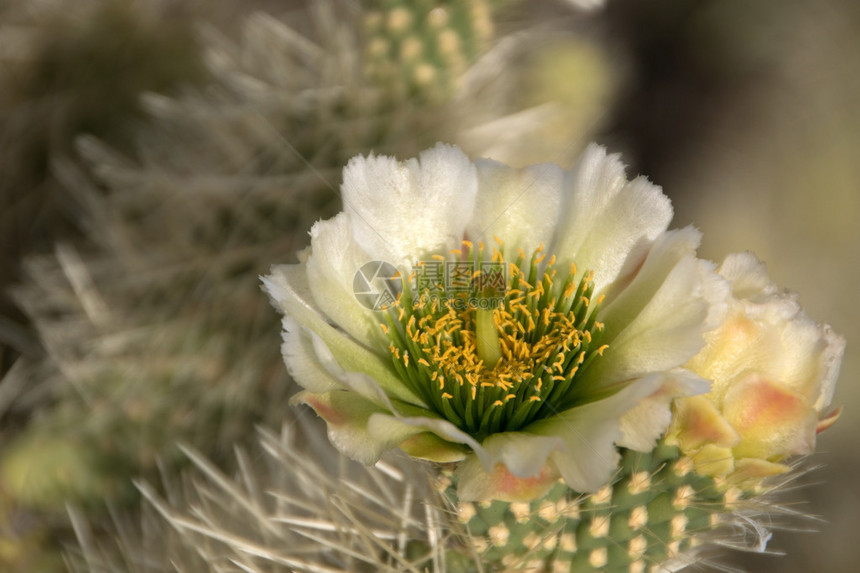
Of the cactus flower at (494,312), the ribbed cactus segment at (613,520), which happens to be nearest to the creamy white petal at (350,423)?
the cactus flower at (494,312)

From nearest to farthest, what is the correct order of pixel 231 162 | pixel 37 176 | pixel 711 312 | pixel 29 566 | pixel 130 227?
pixel 711 312
pixel 29 566
pixel 231 162
pixel 130 227
pixel 37 176

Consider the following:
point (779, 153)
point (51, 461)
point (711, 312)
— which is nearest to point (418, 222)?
point (711, 312)

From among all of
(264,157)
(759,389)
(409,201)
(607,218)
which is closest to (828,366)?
(759,389)

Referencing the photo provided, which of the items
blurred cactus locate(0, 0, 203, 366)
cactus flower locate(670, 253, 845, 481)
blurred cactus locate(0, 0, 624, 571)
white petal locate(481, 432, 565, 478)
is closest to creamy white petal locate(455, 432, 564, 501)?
white petal locate(481, 432, 565, 478)

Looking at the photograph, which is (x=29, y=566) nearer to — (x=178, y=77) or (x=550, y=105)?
(x=178, y=77)

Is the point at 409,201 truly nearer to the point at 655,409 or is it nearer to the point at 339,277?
the point at 339,277

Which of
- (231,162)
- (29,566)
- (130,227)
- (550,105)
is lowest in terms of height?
(29,566)

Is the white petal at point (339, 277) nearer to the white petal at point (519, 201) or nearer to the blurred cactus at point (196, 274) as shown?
the white petal at point (519, 201)
